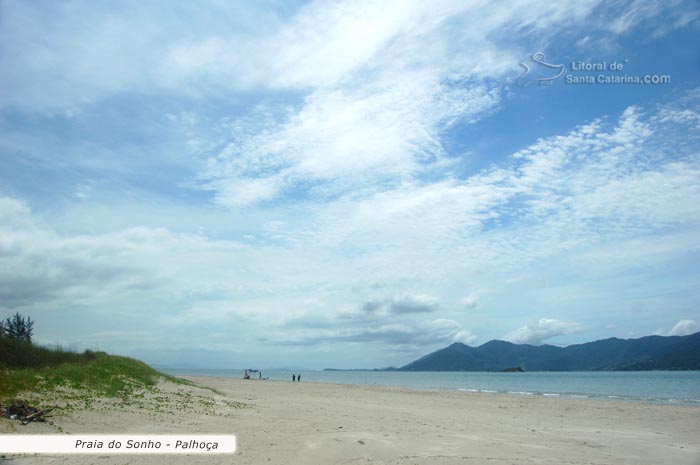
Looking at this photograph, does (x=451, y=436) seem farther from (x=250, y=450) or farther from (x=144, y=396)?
(x=144, y=396)

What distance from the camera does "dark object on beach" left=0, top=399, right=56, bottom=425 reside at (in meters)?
12.1

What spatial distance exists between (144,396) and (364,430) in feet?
33.9

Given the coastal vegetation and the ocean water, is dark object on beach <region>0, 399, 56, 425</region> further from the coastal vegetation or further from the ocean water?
the ocean water

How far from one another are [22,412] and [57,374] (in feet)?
24.8

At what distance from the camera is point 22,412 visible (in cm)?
1238

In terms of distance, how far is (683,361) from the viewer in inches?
6506

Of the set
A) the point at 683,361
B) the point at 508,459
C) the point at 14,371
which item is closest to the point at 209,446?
the point at 508,459
